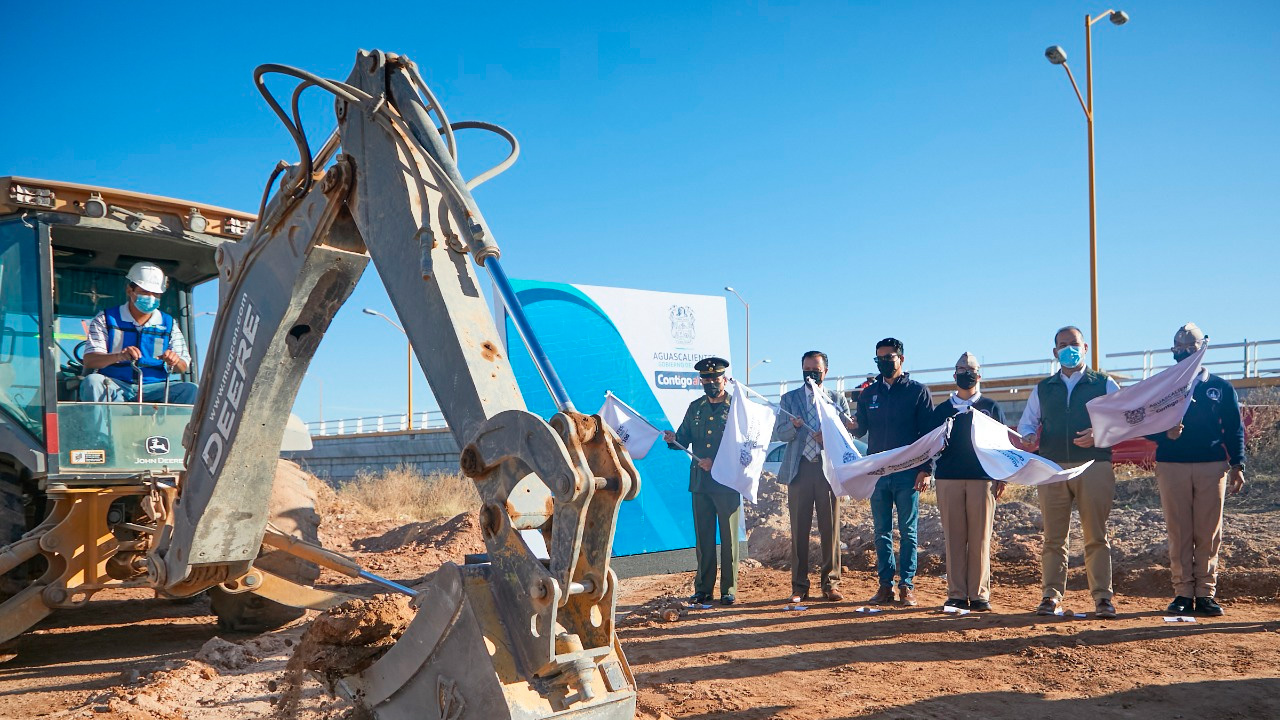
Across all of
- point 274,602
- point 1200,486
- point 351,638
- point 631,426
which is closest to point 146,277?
point 274,602

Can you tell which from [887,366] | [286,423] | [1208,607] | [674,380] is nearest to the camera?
[286,423]

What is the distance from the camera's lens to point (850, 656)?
5820 millimetres

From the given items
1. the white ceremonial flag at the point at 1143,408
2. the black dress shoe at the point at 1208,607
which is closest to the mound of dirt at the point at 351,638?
the white ceremonial flag at the point at 1143,408

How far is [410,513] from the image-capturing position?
1859cm

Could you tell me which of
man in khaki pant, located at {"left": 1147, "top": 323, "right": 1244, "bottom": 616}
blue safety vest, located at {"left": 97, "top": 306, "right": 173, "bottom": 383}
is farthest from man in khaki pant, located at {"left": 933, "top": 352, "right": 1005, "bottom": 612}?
blue safety vest, located at {"left": 97, "top": 306, "right": 173, "bottom": 383}

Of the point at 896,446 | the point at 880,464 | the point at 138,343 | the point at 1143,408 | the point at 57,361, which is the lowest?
the point at 880,464

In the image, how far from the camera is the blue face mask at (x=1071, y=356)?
7.19 meters

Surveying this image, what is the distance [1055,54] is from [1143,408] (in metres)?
10.3

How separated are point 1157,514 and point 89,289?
34.7 ft

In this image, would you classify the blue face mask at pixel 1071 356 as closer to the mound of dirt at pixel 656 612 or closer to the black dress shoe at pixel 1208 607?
the black dress shoe at pixel 1208 607

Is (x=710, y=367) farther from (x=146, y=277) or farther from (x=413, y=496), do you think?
(x=413, y=496)

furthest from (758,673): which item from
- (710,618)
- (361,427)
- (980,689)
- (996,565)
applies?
(361,427)

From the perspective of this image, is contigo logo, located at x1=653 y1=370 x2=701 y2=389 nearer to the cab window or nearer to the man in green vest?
the man in green vest

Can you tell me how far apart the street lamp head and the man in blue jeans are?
9760 millimetres
